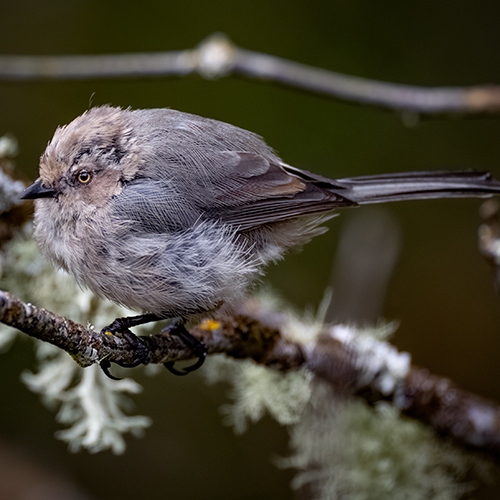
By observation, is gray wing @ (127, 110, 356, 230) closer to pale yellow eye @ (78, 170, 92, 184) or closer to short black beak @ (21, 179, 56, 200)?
pale yellow eye @ (78, 170, 92, 184)

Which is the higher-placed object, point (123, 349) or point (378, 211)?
point (378, 211)

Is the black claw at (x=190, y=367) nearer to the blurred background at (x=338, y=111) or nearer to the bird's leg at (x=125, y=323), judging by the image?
the bird's leg at (x=125, y=323)

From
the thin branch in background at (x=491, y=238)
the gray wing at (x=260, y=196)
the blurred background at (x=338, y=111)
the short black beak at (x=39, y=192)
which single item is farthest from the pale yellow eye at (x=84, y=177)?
the blurred background at (x=338, y=111)

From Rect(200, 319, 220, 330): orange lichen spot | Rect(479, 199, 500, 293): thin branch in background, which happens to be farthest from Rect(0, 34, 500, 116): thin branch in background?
Rect(200, 319, 220, 330): orange lichen spot

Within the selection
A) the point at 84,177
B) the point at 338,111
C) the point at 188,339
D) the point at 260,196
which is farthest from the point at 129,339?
the point at 338,111

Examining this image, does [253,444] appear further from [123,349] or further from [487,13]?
[487,13]

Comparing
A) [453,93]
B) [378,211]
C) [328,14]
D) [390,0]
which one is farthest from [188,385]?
[390,0]

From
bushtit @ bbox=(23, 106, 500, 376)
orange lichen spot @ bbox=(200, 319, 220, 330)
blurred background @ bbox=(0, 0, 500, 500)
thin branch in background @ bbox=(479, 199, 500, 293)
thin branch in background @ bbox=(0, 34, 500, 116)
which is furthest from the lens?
blurred background @ bbox=(0, 0, 500, 500)
